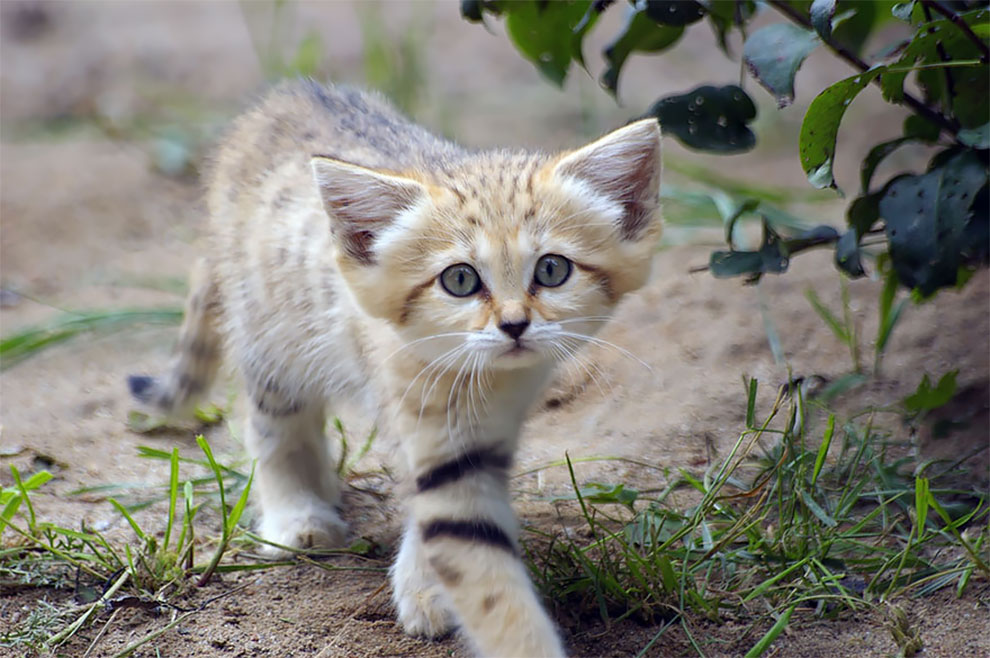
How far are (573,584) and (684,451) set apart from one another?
82 centimetres

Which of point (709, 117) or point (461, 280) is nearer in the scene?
point (461, 280)

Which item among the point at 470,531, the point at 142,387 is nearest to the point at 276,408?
the point at 142,387

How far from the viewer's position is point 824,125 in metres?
2.70

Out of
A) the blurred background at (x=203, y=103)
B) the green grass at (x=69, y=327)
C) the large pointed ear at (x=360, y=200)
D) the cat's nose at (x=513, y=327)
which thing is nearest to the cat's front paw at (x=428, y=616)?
the cat's nose at (x=513, y=327)

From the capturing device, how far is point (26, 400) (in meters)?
4.11

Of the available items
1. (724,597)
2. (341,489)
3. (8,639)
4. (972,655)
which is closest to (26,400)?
(341,489)

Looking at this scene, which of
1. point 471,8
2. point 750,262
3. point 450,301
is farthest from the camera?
point 750,262

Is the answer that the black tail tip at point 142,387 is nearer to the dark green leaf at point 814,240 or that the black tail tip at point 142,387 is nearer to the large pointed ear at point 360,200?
the large pointed ear at point 360,200

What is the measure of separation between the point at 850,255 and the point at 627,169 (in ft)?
2.94

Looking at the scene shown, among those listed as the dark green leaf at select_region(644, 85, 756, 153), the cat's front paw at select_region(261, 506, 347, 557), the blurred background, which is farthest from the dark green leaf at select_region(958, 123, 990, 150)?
the blurred background

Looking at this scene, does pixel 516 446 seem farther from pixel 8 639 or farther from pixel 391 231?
pixel 8 639

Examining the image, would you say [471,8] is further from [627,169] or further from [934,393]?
[934,393]

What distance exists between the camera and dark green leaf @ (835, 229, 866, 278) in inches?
127

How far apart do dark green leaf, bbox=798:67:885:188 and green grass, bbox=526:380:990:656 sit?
57 cm
